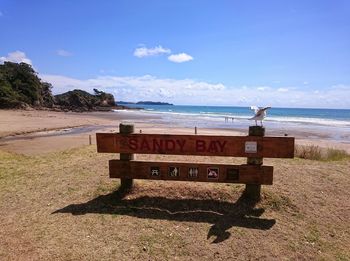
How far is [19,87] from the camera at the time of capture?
64.0m

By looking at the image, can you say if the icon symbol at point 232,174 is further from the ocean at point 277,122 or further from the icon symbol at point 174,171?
the ocean at point 277,122

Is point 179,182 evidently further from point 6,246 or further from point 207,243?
point 6,246

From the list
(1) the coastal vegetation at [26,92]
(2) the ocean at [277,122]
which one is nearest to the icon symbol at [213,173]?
(2) the ocean at [277,122]

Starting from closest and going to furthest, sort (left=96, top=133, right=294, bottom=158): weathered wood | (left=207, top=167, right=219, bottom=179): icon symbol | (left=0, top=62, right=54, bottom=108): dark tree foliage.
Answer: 1. (left=96, top=133, right=294, bottom=158): weathered wood
2. (left=207, top=167, right=219, bottom=179): icon symbol
3. (left=0, top=62, right=54, bottom=108): dark tree foliage

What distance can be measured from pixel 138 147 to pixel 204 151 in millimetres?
1152

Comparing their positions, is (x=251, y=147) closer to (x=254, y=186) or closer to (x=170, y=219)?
(x=254, y=186)

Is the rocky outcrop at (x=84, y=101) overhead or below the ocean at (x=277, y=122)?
overhead

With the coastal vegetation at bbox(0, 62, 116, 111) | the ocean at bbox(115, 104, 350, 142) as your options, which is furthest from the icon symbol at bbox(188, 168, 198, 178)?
the coastal vegetation at bbox(0, 62, 116, 111)

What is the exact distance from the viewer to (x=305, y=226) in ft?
18.4

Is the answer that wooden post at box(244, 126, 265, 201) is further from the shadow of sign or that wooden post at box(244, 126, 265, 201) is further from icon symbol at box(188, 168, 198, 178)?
icon symbol at box(188, 168, 198, 178)

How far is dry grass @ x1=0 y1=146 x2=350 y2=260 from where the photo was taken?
489cm

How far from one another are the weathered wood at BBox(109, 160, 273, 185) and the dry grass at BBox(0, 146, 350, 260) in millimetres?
297

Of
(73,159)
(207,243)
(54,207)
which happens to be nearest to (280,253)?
(207,243)

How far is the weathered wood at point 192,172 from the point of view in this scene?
6.38 meters
